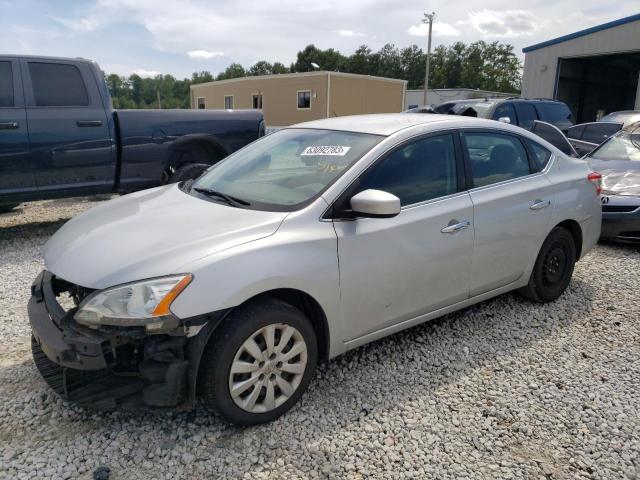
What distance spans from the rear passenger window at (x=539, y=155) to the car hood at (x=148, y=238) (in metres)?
2.42

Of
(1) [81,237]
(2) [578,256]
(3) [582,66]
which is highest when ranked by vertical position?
(3) [582,66]

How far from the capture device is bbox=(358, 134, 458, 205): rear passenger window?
10.0 ft

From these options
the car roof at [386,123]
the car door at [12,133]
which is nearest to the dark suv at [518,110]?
the car roof at [386,123]

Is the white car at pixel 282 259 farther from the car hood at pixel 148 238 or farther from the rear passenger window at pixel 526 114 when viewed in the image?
the rear passenger window at pixel 526 114

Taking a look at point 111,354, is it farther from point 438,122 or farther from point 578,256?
point 578,256

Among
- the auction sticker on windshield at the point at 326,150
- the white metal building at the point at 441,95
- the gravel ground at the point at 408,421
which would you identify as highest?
the white metal building at the point at 441,95

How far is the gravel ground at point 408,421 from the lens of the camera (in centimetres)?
241

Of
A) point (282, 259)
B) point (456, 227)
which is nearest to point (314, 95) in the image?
point (456, 227)

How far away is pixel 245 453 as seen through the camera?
248 cm

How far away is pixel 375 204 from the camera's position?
2697 millimetres

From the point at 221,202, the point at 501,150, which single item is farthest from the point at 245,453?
the point at 501,150

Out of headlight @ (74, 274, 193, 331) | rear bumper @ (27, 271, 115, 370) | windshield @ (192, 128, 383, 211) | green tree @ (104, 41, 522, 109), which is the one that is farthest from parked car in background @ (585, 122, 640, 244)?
green tree @ (104, 41, 522, 109)

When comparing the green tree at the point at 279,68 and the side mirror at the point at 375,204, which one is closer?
the side mirror at the point at 375,204

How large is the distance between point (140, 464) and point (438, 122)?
9.07 feet
